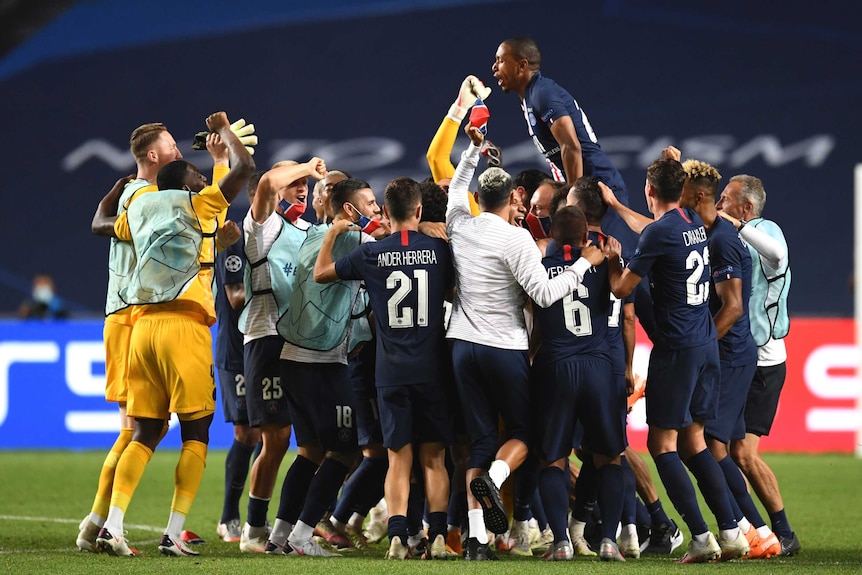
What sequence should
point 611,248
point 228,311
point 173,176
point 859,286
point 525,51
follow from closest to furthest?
point 611,248
point 173,176
point 525,51
point 228,311
point 859,286

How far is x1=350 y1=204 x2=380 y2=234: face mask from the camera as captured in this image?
7223mm

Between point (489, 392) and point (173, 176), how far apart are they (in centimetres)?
209

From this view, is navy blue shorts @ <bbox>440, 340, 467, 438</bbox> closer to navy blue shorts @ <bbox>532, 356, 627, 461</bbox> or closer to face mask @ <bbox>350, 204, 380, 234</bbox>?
navy blue shorts @ <bbox>532, 356, 627, 461</bbox>

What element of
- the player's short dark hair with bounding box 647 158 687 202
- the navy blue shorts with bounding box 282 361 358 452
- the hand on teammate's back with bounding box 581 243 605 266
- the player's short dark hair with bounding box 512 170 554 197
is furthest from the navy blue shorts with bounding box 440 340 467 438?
the player's short dark hair with bounding box 512 170 554 197

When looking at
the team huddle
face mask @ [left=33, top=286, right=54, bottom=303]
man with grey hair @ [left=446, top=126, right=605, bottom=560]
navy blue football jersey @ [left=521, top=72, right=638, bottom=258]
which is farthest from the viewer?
face mask @ [left=33, top=286, right=54, bottom=303]

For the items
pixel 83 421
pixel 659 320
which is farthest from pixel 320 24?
pixel 659 320

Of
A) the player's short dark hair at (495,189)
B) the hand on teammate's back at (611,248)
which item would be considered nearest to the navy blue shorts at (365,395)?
the player's short dark hair at (495,189)

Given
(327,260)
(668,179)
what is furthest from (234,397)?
(668,179)

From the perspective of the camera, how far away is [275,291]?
737cm

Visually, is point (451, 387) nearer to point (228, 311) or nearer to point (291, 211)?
point (291, 211)

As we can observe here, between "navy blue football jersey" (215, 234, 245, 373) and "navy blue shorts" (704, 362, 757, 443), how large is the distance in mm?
2970

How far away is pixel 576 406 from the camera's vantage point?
654 centimetres

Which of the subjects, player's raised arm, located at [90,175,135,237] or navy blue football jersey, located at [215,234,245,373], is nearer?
player's raised arm, located at [90,175,135,237]

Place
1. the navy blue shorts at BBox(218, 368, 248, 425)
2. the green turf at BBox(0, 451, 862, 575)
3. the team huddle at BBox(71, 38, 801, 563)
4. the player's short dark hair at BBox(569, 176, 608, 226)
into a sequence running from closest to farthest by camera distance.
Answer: the green turf at BBox(0, 451, 862, 575) < the team huddle at BBox(71, 38, 801, 563) < the player's short dark hair at BBox(569, 176, 608, 226) < the navy blue shorts at BBox(218, 368, 248, 425)
